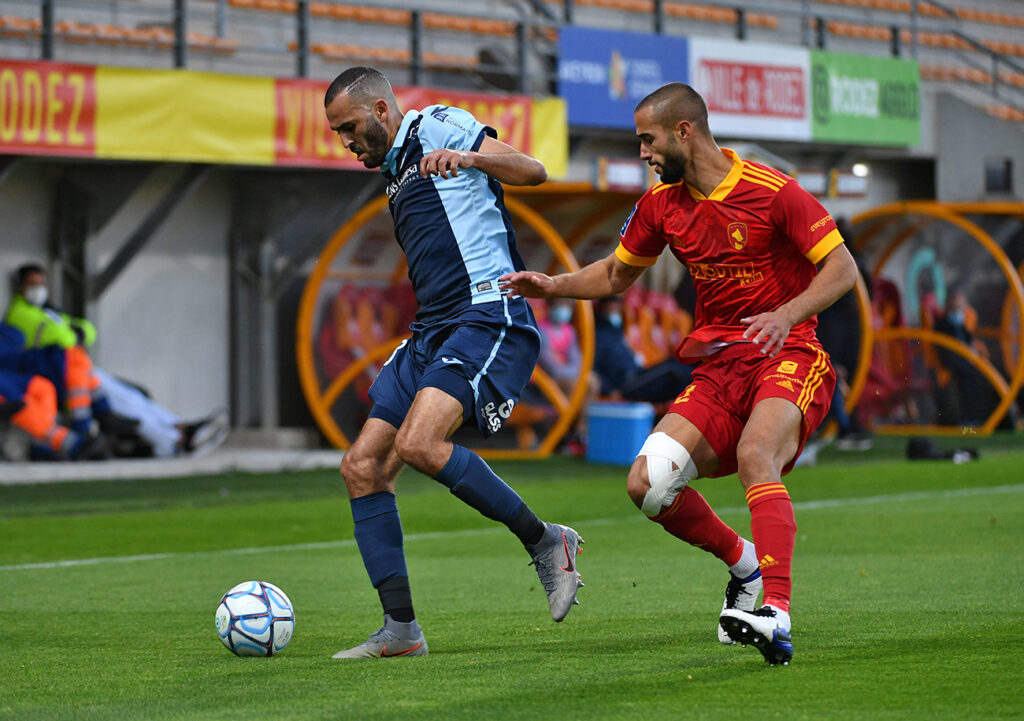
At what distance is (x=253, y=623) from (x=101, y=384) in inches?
386

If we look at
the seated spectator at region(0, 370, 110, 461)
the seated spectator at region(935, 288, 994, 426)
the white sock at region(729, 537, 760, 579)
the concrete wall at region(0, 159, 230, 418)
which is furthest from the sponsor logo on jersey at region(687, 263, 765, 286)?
the seated spectator at region(935, 288, 994, 426)

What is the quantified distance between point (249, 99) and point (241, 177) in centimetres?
227

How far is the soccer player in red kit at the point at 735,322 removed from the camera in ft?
18.0

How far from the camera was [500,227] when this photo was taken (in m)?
6.14

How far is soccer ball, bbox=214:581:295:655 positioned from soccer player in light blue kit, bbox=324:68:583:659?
269 mm

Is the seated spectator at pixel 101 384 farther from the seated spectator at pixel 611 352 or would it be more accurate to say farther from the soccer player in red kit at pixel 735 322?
the soccer player in red kit at pixel 735 322

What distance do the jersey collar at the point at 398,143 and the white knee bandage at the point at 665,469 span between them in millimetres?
1429

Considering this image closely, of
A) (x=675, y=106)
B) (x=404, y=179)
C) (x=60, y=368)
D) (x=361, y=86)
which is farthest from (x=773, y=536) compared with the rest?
(x=60, y=368)

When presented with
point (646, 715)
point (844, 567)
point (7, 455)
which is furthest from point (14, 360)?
point (646, 715)

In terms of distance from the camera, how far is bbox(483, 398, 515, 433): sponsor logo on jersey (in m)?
5.90

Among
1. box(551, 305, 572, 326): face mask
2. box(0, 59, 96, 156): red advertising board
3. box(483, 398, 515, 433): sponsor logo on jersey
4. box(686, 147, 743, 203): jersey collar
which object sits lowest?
box(483, 398, 515, 433): sponsor logo on jersey

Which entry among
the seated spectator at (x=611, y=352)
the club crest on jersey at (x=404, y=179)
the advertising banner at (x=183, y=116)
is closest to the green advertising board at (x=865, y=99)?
the seated spectator at (x=611, y=352)

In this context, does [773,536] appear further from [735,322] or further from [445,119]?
[445,119]

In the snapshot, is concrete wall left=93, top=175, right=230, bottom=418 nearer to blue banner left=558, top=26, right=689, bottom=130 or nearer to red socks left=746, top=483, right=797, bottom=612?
blue banner left=558, top=26, right=689, bottom=130
